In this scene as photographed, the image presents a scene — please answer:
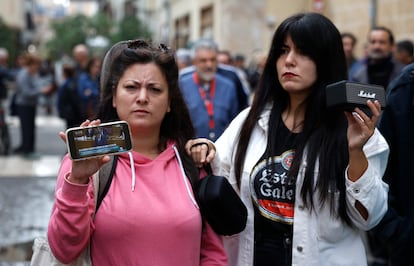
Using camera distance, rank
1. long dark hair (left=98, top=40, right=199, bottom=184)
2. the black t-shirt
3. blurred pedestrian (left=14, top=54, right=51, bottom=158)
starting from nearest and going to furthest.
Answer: long dark hair (left=98, top=40, right=199, bottom=184)
the black t-shirt
blurred pedestrian (left=14, top=54, right=51, bottom=158)

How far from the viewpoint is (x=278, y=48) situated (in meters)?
3.16

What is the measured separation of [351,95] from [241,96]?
15.7 feet

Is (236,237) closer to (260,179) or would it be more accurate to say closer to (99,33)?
(260,179)

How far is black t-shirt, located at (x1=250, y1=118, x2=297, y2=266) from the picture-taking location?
117 inches

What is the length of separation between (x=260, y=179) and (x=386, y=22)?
45.3ft

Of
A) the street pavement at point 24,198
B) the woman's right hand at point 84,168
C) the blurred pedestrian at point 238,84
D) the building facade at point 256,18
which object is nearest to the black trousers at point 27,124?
the street pavement at point 24,198

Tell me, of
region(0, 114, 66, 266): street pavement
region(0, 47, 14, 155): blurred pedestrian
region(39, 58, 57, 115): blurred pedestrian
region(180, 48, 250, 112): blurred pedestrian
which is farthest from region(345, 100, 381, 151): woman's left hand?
region(0, 47, 14, 155): blurred pedestrian

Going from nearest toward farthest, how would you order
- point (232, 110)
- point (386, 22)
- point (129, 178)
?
point (129, 178), point (232, 110), point (386, 22)

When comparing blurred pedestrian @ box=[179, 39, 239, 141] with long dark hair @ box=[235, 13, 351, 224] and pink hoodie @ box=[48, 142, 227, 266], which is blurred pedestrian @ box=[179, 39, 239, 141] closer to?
long dark hair @ box=[235, 13, 351, 224]

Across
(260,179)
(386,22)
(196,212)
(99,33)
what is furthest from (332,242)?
(99,33)

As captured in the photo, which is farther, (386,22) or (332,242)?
(386,22)

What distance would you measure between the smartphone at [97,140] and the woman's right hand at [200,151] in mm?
466

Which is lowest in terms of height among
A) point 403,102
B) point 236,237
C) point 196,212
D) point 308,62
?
point 236,237

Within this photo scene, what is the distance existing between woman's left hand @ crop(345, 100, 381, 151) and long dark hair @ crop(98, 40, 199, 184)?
0.64 m
